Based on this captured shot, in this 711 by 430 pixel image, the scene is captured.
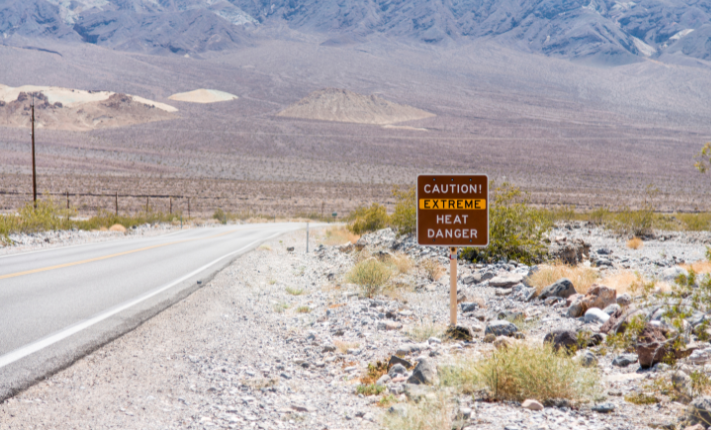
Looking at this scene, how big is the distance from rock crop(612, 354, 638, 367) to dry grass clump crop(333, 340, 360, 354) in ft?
8.92

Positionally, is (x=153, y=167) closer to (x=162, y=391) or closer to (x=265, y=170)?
(x=265, y=170)

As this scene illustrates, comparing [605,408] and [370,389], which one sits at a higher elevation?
[605,408]

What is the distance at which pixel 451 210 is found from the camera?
7.00 meters

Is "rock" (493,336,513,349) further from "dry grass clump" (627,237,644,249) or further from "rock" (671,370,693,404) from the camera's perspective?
"dry grass clump" (627,237,644,249)

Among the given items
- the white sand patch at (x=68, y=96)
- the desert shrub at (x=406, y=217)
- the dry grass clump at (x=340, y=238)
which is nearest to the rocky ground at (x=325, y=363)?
the desert shrub at (x=406, y=217)

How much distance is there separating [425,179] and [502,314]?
2.29 meters

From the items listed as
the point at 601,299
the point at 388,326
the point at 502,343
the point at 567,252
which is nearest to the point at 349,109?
the point at 567,252

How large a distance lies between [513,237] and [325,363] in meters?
8.42

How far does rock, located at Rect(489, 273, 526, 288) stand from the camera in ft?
34.1

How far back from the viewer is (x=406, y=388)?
4.76 m

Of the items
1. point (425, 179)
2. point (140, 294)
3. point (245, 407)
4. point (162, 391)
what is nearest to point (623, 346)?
point (425, 179)

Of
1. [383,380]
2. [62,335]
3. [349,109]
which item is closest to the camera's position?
[383,380]

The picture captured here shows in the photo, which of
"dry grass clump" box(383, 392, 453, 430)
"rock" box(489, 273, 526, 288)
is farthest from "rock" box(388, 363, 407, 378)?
"rock" box(489, 273, 526, 288)

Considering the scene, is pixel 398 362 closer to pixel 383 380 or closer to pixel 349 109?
pixel 383 380
